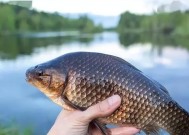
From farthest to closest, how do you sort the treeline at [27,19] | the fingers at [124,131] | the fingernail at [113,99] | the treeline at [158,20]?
the treeline at [27,19]
the treeline at [158,20]
the fingers at [124,131]
the fingernail at [113,99]

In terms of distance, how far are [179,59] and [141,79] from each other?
994 inches

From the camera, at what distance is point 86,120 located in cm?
164

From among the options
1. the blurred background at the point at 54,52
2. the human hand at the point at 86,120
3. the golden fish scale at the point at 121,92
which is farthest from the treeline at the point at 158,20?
the golden fish scale at the point at 121,92

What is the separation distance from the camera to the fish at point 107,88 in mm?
1470

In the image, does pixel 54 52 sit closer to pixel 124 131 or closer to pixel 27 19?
pixel 27 19

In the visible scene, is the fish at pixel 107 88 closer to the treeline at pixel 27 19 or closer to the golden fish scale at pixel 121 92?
the golden fish scale at pixel 121 92

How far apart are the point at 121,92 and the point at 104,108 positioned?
0.09m

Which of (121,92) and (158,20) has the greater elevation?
(121,92)

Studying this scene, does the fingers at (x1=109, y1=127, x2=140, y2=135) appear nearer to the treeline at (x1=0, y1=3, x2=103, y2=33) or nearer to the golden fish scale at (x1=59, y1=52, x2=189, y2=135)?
the golden fish scale at (x1=59, y1=52, x2=189, y2=135)

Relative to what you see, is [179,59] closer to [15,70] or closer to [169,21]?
[169,21]

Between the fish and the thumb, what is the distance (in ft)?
0.06

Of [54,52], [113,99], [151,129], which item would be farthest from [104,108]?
[54,52]

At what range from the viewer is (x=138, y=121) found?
1503mm

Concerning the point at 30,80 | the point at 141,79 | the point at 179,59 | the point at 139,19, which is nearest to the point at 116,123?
the point at 141,79
